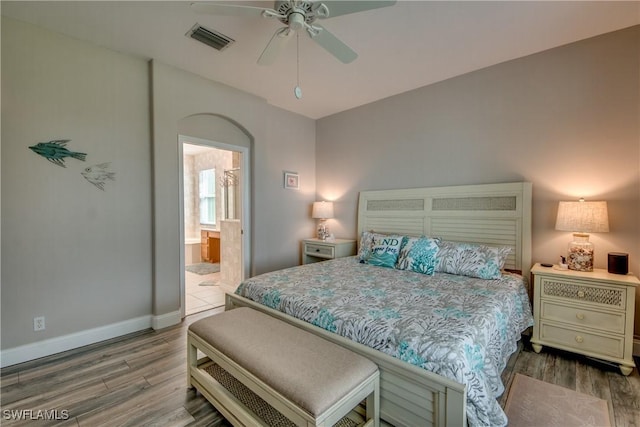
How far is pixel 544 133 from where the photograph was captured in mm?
2801

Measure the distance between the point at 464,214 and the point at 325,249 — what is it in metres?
1.92

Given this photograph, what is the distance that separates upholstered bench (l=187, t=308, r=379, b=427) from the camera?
126 cm

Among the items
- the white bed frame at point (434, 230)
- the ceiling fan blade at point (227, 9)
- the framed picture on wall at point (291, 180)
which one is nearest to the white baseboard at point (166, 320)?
the white bed frame at point (434, 230)

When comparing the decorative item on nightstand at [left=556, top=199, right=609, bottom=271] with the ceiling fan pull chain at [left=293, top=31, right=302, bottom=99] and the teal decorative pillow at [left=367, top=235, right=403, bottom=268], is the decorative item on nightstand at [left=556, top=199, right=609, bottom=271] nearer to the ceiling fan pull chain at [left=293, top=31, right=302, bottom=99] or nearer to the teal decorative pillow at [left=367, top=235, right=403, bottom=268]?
the teal decorative pillow at [left=367, top=235, right=403, bottom=268]

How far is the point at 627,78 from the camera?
7.96 ft

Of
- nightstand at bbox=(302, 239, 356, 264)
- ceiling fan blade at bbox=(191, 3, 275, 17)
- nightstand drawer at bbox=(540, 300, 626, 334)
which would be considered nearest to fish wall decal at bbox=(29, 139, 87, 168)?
ceiling fan blade at bbox=(191, 3, 275, 17)

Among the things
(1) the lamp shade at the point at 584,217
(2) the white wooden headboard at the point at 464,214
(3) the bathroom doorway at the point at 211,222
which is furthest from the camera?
(3) the bathroom doorway at the point at 211,222

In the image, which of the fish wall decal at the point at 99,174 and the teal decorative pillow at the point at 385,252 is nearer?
the fish wall decal at the point at 99,174

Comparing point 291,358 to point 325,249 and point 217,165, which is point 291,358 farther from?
point 217,165

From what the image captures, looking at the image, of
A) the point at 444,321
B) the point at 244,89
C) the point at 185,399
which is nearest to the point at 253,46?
the point at 244,89

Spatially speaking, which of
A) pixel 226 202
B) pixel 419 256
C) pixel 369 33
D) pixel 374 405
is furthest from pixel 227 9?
pixel 226 202

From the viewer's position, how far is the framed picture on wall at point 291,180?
4.46 meters

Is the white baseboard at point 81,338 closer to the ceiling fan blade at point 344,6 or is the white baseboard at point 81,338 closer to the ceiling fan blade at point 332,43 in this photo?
the ceiling fan blade at point 332,43

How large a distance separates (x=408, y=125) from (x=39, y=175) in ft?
13.0
